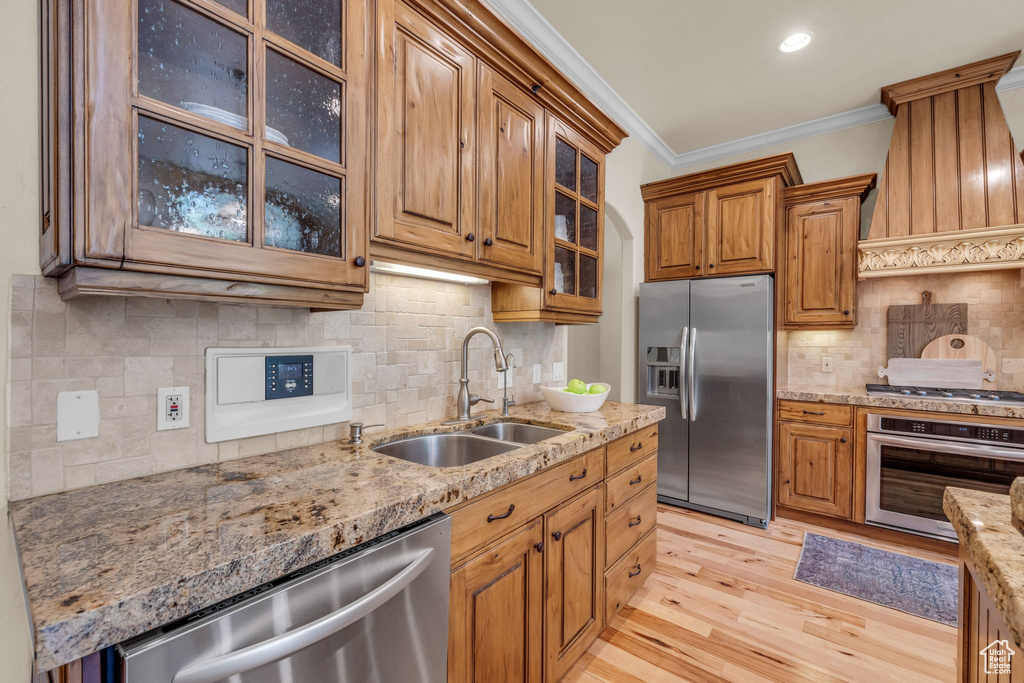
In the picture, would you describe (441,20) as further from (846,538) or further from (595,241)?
(846,538)

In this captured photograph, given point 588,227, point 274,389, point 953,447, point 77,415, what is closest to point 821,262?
point 953,447

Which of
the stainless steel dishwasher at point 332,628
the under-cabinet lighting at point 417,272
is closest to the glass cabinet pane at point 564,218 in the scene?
the under-cabinet lighting at point 417,272

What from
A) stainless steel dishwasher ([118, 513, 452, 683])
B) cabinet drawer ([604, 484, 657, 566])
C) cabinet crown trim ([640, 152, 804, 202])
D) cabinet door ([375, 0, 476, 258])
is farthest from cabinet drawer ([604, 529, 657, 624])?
cabinet crown trim ([640, 152, 804, 202])

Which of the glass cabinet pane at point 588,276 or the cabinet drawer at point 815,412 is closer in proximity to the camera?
the glass cabinet pane at point 588,276

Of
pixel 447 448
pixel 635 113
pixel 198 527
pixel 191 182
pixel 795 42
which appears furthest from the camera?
pixel 635 113

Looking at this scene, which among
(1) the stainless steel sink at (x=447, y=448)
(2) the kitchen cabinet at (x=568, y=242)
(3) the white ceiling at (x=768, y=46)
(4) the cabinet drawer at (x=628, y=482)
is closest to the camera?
(1) the stainless steel sink at (x=447, y=448)

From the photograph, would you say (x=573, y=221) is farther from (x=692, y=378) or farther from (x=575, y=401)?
(x=692, y=378)

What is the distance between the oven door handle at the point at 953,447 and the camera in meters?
2.47

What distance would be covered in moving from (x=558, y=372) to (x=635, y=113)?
2076 mm

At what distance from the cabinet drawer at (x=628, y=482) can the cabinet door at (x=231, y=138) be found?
4.41 ft

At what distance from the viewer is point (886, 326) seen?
3.30 meters

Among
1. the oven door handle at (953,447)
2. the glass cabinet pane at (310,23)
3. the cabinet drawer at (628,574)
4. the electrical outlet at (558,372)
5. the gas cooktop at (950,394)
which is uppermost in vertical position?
the glass cabinet pane at (310,23)

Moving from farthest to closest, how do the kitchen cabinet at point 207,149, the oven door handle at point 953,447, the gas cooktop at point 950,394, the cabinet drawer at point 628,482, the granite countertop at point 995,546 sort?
the gas cooktop at point 950,394 → the oven door handle at point 953,447 → the cabinet drawer at point 628,482 → the kitchen cabinet at point 207,149 → the granite countertop at point 995,546

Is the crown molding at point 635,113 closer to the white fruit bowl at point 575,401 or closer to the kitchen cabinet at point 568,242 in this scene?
the kitchen cabinet at point 568,242
